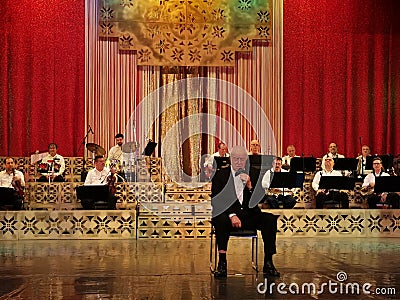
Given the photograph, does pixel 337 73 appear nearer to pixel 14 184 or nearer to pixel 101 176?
pixel 101 176

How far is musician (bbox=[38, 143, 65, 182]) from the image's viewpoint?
41.2 feet

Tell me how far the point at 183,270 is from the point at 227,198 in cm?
84

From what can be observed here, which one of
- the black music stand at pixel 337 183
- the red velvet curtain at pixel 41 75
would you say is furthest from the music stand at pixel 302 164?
the red velvet curtain at pixel 41 75

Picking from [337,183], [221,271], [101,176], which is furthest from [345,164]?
[221,271]

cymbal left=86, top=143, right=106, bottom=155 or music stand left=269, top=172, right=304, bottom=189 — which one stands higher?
cymbal left=86, top=143, right=106, bottom=155

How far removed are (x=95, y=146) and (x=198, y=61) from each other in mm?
2967

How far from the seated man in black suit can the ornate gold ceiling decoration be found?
826cm

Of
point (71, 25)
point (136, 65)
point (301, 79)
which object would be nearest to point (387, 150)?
point (301, 79)

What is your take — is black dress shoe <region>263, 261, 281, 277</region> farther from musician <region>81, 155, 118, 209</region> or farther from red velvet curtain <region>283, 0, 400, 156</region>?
red velvet curtain <region>283, 0, 400, 156</region>

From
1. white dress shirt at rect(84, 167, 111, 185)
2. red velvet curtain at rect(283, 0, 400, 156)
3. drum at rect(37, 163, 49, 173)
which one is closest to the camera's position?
white dress shirt at rect(84, 167, 111, 185)

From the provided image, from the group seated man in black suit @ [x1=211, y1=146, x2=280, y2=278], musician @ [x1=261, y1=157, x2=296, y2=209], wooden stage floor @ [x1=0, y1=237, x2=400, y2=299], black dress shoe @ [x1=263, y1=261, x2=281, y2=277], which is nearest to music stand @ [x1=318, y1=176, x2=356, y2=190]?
musician @ [x1=261, y1=157, x2=296, y2=209]

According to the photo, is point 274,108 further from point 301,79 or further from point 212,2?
point 212,2

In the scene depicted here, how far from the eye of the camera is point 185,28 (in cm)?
1451

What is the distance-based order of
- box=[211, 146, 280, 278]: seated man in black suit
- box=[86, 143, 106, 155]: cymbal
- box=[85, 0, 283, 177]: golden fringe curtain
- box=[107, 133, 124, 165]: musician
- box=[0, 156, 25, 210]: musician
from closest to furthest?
box=[211, 146, 280, 278]: seated man in black suit, box=[0, 156, 25, 210]: musician, box=[86, 143, 106, 155]: cymbal, box=[107, 133, 124, 165]: musician, box=[85, 0, 283, 177]: golden fringe curtain
